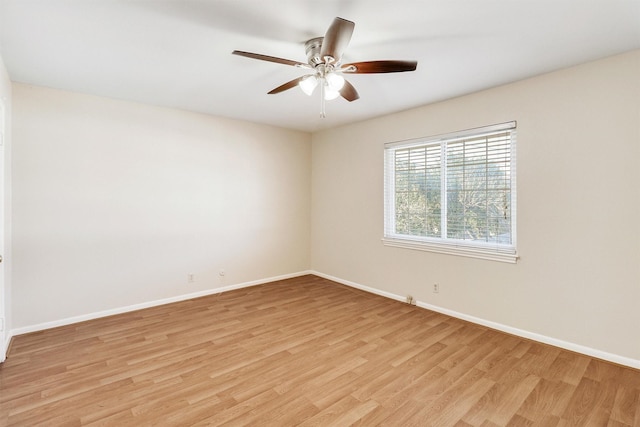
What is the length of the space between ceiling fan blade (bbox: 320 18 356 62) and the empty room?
0.06 ft

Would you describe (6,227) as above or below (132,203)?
below

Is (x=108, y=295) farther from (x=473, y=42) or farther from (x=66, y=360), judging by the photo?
(x=473, y=42)

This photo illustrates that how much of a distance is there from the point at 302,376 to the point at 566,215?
273 centimetres

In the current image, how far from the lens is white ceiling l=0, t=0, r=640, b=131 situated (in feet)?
6.40

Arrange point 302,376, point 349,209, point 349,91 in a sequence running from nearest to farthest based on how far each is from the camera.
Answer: point 302,376 < point 349,91 < point 349,209

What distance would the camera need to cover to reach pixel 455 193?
145 inches

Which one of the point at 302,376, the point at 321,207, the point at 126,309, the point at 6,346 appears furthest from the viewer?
the point at 321,207

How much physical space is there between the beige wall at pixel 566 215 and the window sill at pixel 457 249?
0.26 feet

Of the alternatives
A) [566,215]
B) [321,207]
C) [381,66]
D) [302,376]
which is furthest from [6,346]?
[566,215]

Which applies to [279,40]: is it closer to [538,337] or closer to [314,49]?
[314,49]

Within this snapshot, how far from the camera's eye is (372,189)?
4582mm

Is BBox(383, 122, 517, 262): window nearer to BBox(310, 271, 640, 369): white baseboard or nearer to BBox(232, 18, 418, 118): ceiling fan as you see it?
BBox(310, 271, 640, 369): white baseboard

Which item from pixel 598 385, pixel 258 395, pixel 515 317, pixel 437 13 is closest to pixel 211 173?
pixel 258 395

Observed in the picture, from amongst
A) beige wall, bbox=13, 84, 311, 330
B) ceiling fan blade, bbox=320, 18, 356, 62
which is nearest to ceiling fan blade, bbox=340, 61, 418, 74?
ceiling fan blade, bbox=320, 18, 356, 62
